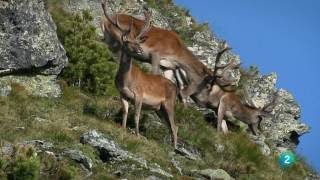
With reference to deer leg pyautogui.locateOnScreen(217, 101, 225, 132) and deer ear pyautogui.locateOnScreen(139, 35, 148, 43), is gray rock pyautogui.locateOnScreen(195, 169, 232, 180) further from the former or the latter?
deer leg pyautogui.locateOnScreen(217, 101, 225, 132)

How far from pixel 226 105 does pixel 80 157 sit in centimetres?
1105

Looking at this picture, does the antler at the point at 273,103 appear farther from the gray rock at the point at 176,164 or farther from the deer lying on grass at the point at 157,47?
the gray rock at the point at 176,164

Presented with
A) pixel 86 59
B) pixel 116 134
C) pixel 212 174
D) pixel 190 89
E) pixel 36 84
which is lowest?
pixel 212 174

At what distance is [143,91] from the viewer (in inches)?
897

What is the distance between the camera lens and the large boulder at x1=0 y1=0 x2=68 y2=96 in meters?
23.9

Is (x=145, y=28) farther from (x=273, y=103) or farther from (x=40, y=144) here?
(x=273, y=103)

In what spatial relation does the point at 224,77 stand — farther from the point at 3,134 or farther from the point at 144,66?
the point at 3,134

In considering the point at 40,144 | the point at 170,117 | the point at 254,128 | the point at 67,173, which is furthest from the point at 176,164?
the point at 254,128

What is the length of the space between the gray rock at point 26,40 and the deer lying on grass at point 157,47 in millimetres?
1945

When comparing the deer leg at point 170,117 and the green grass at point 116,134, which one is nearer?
the green grass at point 116,134

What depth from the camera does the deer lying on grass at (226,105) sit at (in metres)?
28.2

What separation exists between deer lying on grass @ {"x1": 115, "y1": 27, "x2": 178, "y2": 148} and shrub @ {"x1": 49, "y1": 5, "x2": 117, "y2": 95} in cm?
268

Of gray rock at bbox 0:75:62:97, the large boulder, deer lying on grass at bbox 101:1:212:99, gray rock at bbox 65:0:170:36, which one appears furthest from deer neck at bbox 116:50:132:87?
gray rock at bbox 65:0:170:36

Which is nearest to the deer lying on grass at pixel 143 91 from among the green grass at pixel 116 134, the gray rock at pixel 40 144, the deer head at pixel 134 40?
the deer head at pixel 134 40
